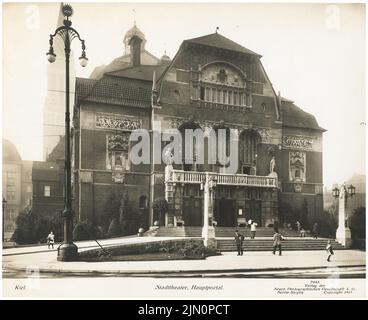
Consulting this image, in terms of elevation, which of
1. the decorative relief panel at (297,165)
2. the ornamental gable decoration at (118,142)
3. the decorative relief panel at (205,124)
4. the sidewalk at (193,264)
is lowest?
the sidewalk at (193,264)

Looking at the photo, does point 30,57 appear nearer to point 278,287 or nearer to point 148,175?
point 148,175

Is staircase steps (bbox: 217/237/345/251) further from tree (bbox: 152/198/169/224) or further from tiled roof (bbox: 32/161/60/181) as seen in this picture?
tiled roof (bbox: 32/161/60/181)

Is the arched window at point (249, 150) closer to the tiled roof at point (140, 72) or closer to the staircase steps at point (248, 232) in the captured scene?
the staircase steps at point (248, 232)

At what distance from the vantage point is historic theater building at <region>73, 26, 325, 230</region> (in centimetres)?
2581

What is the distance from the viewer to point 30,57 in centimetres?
1802

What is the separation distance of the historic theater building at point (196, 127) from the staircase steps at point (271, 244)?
3987 millimetres

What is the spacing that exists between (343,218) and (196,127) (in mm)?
9633

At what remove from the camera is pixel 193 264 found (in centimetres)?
1780

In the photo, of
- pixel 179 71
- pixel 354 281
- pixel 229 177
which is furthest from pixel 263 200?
pixel 354 281

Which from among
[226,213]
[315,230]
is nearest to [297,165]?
[315,230]

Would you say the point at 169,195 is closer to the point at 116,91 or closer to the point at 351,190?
the point at 116,91

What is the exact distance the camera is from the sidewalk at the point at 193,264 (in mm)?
16547

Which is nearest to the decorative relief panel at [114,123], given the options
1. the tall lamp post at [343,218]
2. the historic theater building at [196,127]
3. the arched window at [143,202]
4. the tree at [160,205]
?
the historic theater building at [196,127]
